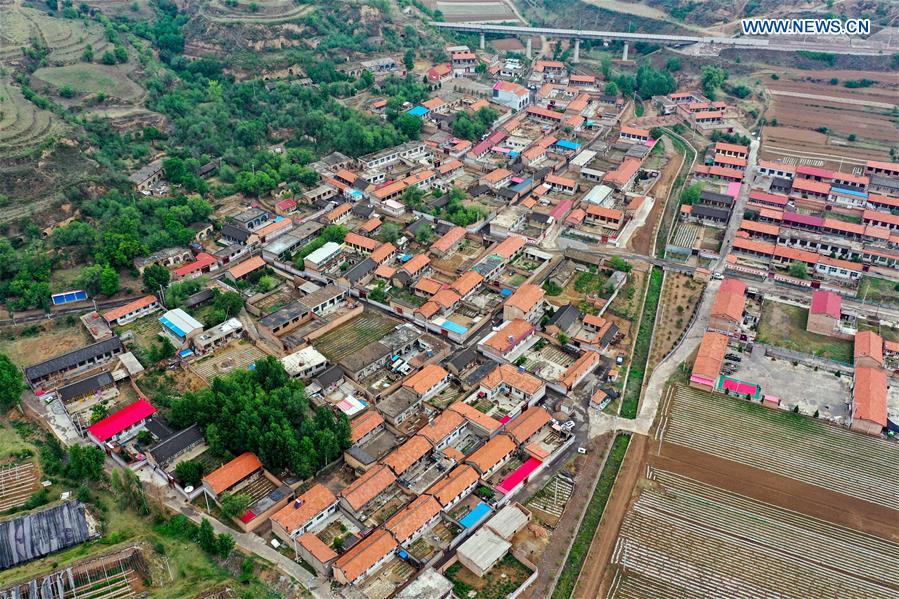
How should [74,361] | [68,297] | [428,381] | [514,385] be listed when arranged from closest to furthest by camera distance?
1. [514,385]
2. [428,381]
3. [74,361]
4. [68,297]

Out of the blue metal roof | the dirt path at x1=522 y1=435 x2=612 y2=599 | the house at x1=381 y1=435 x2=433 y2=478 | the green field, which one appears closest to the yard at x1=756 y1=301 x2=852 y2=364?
the dirt path at x1=522 y1=435 x2=612 y2=599

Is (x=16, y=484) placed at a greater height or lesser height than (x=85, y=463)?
lesser

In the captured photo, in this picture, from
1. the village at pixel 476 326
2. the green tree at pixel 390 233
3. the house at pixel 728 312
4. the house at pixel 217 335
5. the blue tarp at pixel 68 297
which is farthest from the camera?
the green tree at pixel 390 233

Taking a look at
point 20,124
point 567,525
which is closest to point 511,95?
point 20,124

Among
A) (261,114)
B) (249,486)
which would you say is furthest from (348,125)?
(249,486)

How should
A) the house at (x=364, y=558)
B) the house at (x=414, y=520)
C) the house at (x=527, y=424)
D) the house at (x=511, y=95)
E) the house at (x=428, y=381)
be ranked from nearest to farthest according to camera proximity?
the house at (x=364, y=558) < the house at (x=414, y=520) < the house at (x=527, y=424) < the house at (x=428, y=381) < the house at (x=511, y=95)

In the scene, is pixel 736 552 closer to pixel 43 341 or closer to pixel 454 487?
pixel 454 487

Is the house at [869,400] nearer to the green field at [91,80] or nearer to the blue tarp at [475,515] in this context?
the blue tarp at [475,515]

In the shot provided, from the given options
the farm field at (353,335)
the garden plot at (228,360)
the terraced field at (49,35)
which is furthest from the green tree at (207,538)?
the terraced field at (49,35)
